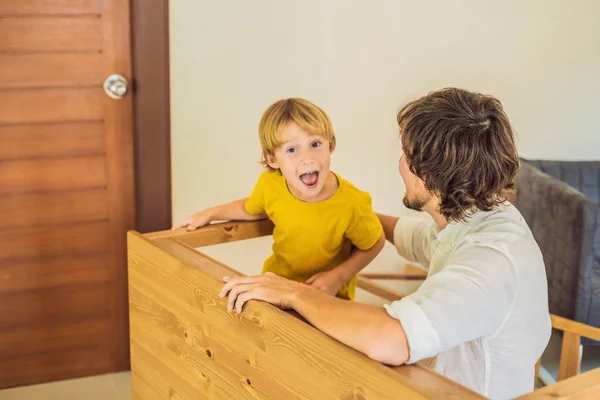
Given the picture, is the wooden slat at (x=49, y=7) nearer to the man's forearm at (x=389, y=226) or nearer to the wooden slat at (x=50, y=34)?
the wooden slat at (x=50, y=34)

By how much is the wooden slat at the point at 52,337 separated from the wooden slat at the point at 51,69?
0.87 metres

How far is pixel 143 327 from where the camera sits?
210 centimetres

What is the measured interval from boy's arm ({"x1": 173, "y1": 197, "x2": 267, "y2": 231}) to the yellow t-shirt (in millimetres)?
57

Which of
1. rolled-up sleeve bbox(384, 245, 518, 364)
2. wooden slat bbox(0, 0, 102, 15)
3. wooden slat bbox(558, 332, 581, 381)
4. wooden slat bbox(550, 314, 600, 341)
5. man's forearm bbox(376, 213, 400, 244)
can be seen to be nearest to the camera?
rolled-up sleeve bbox(384, 245, 518, 364)

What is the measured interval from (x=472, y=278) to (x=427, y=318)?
0.43ft

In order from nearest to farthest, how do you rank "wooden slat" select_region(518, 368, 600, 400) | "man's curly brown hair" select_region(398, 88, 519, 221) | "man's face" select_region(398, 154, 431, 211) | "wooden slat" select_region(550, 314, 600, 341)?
1. "wooden slat" select_region(518, 368, 600, 400)
2. "man's curly brown hair" select_region(398, 88, 519, 221)
3. "man's face" select_region(398, 154, 431, 211)
4. "wooden slat" select_region(550, 314, 600, 341)

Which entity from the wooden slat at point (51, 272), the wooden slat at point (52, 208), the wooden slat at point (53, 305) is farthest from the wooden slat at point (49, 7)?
the wooden slat at point (53, 305)

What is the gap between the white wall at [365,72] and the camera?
292 cm

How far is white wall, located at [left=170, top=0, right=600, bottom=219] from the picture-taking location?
2.92 m

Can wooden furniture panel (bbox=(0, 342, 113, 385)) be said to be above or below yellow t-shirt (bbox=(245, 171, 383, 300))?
below

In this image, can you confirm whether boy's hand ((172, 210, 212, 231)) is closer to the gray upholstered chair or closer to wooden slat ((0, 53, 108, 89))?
wooden slat ((0, 53, 108, 89))

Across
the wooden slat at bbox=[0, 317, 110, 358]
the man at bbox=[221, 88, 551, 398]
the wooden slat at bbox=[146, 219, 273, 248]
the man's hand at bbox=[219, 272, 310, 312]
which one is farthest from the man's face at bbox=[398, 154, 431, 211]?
the wooden slat at bbox=[0, 317, 110, 358]

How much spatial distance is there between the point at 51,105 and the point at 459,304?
1.80 metres

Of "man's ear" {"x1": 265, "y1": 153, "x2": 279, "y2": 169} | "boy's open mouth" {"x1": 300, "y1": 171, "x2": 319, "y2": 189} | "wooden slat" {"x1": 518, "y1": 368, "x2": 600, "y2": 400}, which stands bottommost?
"wooden slat" {"x1": 518, "y1": 368, "x2": 600, "y2": 400}
